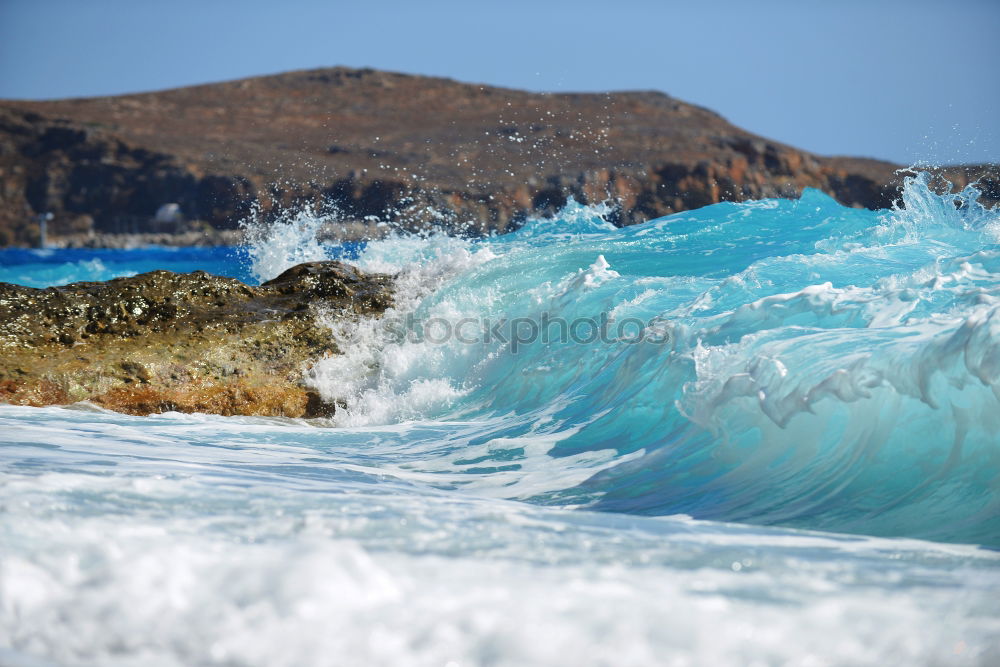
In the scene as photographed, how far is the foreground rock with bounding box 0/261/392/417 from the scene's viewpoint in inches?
247

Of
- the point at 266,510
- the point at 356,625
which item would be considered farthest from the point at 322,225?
the point at 356,625

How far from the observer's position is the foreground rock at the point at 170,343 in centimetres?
627

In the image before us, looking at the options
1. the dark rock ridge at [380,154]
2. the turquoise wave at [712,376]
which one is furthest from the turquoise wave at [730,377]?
the dark rock ridge at [380,154]

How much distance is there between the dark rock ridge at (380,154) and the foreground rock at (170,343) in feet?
129

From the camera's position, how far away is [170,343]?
6.77 meters

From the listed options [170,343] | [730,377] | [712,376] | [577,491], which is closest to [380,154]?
[170,343]

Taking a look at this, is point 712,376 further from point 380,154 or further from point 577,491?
point 380,154

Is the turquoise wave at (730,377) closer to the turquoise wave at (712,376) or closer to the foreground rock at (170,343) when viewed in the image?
the turquoise wave at (712,376)

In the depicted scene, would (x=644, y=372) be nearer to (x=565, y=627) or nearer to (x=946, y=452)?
(x=946, y=452)

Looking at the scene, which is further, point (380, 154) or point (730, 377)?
point (380, 154)

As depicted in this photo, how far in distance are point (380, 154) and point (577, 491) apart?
4748 cm

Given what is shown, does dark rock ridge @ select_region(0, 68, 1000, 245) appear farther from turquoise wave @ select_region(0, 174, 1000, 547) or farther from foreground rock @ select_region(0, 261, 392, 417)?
foreground rock @ select_region(0, 261, 392, 417)

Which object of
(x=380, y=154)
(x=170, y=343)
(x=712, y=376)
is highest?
(x=380, y=154)

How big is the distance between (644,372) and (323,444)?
1928 millimetres
